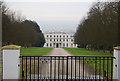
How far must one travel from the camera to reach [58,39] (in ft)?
432

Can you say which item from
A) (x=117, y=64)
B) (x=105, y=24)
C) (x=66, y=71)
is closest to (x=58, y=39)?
(x=105, y=24)

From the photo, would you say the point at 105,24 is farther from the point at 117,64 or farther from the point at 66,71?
the point at 117,64

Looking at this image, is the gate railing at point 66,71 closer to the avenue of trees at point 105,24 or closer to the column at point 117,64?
the column at point 117,64

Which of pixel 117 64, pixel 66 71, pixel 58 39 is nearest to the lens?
pixel 117 64

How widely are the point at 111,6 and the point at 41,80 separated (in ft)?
76.0

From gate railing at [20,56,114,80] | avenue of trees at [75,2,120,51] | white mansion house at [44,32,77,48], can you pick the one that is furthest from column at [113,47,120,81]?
white mansion house at [44,32,77,48]

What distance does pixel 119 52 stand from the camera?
9648mm

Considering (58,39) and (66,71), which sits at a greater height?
(66,71)

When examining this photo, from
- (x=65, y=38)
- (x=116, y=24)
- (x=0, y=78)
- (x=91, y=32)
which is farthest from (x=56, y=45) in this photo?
(x=0, y=78)

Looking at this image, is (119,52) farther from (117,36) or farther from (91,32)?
(91,32)

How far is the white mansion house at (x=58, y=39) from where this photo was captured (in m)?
131

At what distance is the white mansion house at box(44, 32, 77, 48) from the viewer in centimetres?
13062

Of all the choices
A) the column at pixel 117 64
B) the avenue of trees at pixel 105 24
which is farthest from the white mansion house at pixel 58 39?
the column at pixel 117 64

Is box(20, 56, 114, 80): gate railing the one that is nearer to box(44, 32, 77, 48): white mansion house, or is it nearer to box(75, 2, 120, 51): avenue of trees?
box(75, 2, 120, 51): avenue of trees
